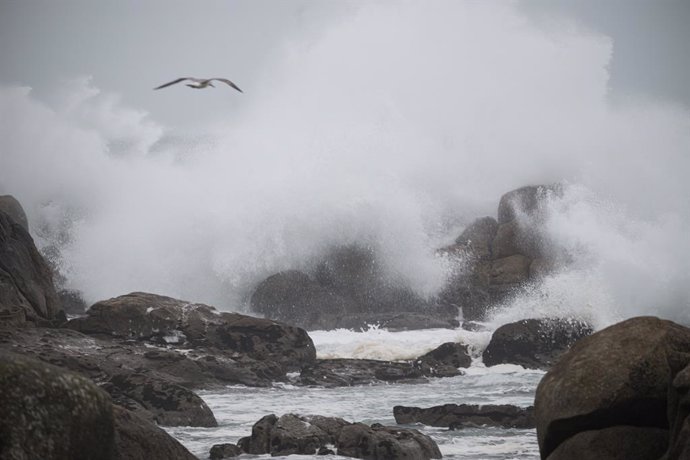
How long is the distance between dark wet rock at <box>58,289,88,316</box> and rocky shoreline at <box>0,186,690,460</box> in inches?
4.2

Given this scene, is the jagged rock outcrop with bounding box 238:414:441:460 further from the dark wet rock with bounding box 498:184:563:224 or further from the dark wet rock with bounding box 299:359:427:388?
the dark wet rock with bounding box 498:184:563:224

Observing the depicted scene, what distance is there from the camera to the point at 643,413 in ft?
21.0

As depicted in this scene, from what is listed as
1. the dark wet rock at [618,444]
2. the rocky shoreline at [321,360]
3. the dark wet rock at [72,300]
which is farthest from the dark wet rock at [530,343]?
the dark wet rock at [72,300]

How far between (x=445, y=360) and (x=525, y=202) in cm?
1424

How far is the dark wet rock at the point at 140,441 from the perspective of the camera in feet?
22.7

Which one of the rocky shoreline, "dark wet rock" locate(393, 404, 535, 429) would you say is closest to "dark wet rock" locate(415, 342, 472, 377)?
the rocky shoreline

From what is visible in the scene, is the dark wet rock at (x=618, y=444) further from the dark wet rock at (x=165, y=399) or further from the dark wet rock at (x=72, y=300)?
the dark wet rock at (x=72, y=300)

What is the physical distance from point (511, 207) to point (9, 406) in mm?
29118

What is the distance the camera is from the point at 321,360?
1888 centimetres

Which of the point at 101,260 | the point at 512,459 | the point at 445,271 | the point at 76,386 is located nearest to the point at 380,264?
the point at 445,271

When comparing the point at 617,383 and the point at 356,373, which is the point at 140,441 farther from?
the point at 356,373

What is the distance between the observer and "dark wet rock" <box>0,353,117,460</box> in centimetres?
455

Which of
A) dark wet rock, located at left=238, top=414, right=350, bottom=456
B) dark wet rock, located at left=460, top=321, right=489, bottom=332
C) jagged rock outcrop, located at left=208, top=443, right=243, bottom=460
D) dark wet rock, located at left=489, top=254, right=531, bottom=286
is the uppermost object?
dark wet rock, located at left=489, top=254, right=531, bottom=286

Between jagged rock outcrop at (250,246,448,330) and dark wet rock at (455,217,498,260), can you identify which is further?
dark wet rock at (455,217,498,260)
